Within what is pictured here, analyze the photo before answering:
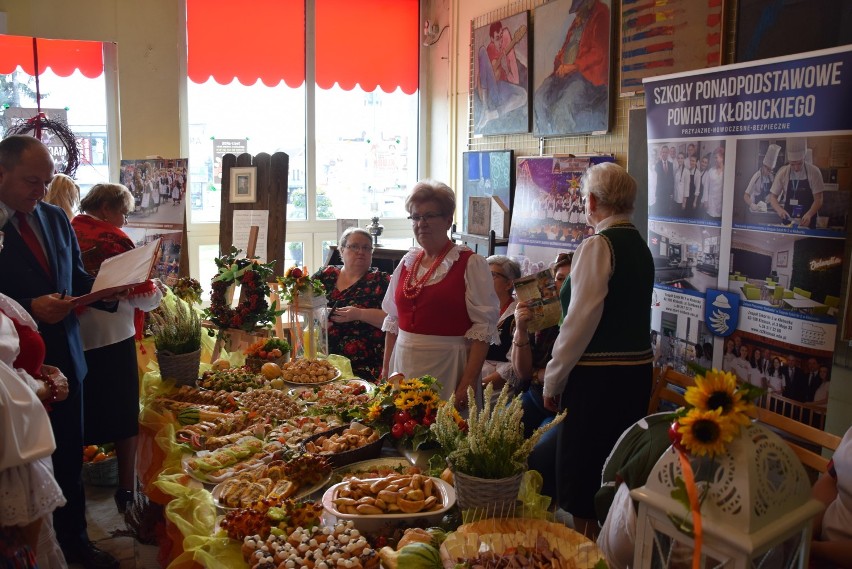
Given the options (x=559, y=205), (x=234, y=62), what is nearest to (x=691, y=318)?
(x=559, y=205)

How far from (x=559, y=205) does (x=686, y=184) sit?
1724 mm

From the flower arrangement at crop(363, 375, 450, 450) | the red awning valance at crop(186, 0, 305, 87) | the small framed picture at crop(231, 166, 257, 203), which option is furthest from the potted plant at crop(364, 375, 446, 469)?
the red awning valance at crop(186, 0, 305, 87)

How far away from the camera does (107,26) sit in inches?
255

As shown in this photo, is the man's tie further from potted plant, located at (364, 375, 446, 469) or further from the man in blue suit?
potted plant, located at (364, 375, 446, 469)

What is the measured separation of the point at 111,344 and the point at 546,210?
325 cm

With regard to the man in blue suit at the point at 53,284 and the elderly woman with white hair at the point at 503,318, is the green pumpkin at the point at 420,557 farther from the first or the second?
the elderly woman with white hair at the point at 503,318

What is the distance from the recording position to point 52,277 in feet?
9.64

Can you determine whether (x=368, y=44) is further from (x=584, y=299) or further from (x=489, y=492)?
(x=489, y=492)

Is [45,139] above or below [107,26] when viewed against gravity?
below

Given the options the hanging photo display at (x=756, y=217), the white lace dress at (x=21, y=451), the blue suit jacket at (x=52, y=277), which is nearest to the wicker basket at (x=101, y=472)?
the blue suit jacket at (x=52, y=277)

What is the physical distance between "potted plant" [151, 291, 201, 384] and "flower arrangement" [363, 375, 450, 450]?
1.12 metres

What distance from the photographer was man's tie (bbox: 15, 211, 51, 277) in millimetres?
2867

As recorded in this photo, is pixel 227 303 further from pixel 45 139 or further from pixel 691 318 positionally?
pixel 45 139

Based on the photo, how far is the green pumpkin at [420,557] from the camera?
64.9 inches
